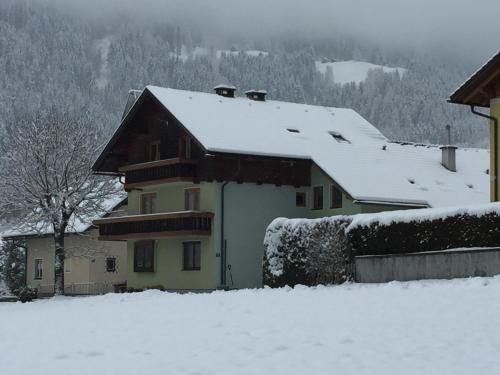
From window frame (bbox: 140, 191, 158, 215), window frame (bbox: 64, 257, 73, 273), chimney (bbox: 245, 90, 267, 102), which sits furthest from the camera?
window frame (bbox: 64, 257, 73, 273)

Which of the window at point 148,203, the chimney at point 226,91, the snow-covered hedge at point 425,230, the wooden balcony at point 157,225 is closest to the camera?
the snow-covered hedge at point 425,230

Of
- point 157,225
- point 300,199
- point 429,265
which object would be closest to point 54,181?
point 157,225

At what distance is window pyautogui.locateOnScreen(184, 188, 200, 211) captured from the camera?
4606 cm

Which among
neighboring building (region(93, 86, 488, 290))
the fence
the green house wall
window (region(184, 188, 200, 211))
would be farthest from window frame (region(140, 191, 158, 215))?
the fence

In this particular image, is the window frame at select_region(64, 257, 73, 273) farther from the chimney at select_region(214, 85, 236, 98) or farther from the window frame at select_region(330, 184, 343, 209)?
the window frame at select_region(330, 184, 343, 209)

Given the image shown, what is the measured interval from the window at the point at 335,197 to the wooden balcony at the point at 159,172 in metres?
6.45

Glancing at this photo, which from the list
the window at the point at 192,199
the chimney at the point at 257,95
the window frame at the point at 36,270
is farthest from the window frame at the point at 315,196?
the window frame at the point at 36,270

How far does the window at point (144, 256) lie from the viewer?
49.1 m

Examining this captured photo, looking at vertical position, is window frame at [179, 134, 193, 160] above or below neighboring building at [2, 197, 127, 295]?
above

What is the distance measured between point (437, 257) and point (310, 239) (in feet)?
20.1

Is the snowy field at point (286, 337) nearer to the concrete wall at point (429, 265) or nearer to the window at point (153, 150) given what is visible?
the concrete wall at point (429, 265)

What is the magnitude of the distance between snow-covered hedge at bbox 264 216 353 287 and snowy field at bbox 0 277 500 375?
21.1 ft

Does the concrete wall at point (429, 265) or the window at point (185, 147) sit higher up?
the window at point (185, 147)

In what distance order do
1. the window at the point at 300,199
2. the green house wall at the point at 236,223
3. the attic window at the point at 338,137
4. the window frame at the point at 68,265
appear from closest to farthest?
the green house wall at the point at 236,223
the window at the point at 300,199
the attic window at the point at 338,137
the window frame at the point at 68,265
